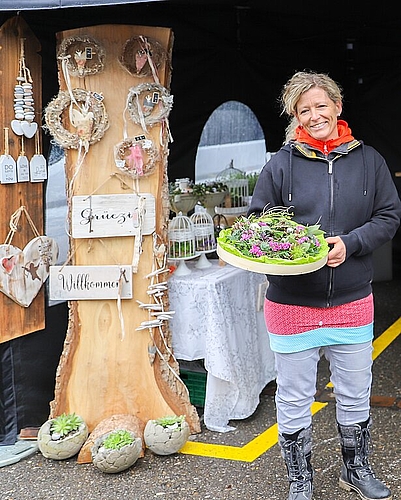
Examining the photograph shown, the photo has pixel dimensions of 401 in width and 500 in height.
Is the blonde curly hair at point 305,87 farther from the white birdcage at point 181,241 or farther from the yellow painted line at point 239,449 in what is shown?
the yellow painted line at point 239,449

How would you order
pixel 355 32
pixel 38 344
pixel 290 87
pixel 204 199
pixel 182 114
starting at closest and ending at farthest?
pixel 290 87, pixel 38 344, pixel 204 199, pixel 182 114, pixel 355 32

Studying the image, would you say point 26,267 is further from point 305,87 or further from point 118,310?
point 305,87

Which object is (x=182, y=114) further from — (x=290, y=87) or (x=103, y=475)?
(x=103, y=475)

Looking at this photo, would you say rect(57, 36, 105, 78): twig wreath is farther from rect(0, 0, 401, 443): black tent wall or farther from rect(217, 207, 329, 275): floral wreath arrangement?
rect(217, 207, 329, 275): floral wreath arrangement

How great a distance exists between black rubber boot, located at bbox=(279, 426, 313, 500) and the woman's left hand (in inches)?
29.1

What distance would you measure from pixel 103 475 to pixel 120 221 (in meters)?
1.23

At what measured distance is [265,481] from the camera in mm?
3473

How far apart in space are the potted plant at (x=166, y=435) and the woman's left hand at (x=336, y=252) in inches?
51.7

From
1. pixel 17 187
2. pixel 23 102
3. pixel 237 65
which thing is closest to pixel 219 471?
pixel 17 187

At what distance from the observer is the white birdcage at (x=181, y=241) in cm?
417

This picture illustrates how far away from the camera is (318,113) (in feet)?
9.73

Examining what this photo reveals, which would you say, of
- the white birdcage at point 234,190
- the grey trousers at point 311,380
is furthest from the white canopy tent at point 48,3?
the white birdcage at point 234,190

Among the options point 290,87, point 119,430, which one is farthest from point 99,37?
point 119,430

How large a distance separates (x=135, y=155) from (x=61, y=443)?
1463 millimetres
